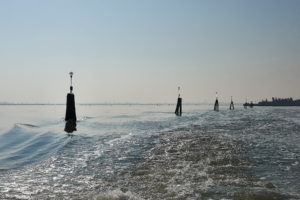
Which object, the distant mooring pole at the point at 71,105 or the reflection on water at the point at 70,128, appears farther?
the distant mooring pole at the point at 71,105

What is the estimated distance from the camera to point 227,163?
938cm

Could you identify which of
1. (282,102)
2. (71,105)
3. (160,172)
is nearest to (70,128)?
(71,105)

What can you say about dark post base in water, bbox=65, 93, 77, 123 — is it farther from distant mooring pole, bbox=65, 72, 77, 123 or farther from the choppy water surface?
the choppy water surface

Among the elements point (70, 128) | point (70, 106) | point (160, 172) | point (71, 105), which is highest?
point (71, 105)

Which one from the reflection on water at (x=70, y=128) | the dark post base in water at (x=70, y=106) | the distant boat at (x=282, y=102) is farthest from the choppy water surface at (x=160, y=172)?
the distant boat at (x=282, y=102)

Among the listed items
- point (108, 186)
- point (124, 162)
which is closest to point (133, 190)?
point (108, 186)

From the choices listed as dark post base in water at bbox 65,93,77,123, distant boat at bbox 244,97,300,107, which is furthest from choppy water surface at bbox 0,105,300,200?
distant boat at bbox 244,97,300,107

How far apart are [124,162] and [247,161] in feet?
13.6

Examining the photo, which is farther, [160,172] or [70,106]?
[70,106]

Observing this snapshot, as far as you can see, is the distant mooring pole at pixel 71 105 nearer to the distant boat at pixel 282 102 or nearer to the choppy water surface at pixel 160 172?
the choppy water surface at pixel 160 172

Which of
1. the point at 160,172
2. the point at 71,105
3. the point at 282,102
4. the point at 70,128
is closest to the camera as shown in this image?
the point at 160,172

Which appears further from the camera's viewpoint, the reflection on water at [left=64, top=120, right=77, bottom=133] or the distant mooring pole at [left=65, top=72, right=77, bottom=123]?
the distant mooring pole at [left=65, top=72, right=77, bottom=123]

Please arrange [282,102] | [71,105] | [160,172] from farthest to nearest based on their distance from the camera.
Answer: [282,102] → [71,105] → [160,172]

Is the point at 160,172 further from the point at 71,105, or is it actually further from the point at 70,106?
the point at 70,106
